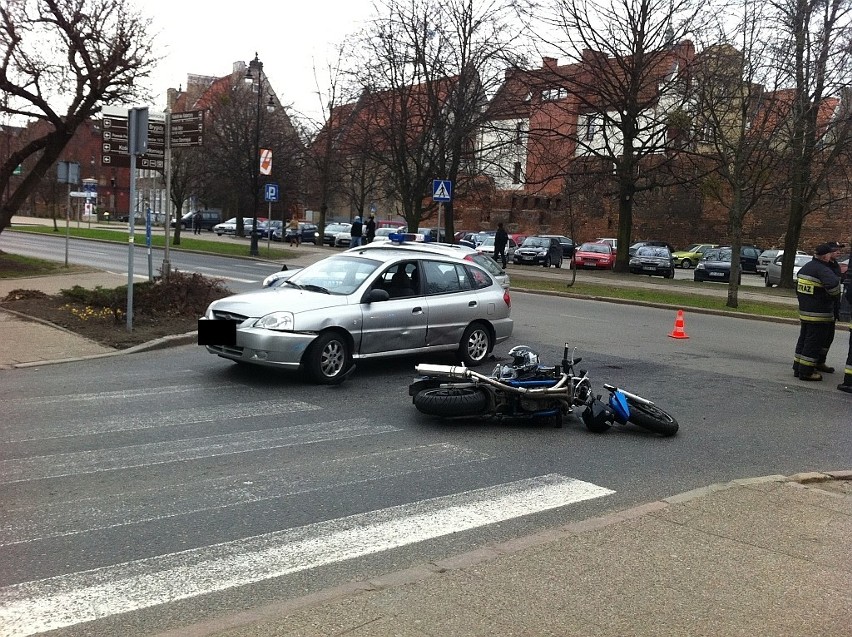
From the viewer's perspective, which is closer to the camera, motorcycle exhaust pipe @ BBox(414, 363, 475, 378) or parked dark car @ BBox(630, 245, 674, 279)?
motorcycle exhaust pipe @ BBox(414, 363, 475, 378)

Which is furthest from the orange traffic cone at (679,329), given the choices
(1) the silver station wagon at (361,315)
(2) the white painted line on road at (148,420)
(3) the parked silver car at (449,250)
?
(2) the white painted line on road at (148,420)

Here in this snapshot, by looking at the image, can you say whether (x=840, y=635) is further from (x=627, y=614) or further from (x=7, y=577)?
(x=7, y=577)

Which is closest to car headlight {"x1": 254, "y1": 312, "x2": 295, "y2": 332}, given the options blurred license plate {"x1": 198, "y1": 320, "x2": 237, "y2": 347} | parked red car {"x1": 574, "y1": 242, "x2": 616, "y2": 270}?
blurred license plate {"x1": 198, "y1": 320, "x2": 237, "y2": 347}

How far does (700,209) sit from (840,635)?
57.7 metres

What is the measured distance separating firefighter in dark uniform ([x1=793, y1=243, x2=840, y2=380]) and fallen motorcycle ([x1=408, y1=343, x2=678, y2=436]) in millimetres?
4510

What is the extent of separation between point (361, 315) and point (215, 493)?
4.47m

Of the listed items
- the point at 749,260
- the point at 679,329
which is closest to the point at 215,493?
the point at 679,329

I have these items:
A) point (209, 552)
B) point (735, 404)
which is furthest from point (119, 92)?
point (209, 552)

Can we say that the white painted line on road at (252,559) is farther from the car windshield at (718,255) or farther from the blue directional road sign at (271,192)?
the car windshield at (718,255)

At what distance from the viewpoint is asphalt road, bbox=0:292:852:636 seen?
173 inches

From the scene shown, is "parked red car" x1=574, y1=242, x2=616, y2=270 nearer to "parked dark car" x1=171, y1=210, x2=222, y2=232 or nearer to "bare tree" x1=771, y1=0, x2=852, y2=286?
"bare tree" x1=771, y1=0, x2=852, y2=286

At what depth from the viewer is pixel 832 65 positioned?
2331cm

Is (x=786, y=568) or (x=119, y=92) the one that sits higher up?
(x=119, y=92)

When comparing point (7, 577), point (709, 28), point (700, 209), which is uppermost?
point (709, 28)
